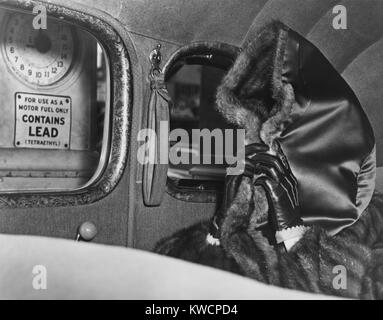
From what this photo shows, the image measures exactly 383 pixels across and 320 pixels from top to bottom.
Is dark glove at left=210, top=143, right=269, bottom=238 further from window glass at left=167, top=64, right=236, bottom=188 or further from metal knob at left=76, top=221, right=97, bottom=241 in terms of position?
metal knob at left=76, top=221, right=97, bottom=241

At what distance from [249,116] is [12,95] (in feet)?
2.46

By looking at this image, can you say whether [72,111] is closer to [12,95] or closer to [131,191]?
[12,95]

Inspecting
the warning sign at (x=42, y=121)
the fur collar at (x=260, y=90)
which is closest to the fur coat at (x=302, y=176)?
the fur collar at (x=260, y=90)

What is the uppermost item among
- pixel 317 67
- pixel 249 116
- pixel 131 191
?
pixel 317 67

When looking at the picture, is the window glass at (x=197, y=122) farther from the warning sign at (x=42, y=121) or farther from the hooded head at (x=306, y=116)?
the warning sign at (x=42, y=121)

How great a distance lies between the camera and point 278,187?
5.11 feet

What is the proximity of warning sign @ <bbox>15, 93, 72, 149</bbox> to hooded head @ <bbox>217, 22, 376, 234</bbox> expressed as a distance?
585 mm

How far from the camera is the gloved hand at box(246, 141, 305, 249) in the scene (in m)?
1.55

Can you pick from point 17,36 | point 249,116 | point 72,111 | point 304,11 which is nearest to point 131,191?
point 249,116

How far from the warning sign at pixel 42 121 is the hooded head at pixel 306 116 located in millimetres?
585

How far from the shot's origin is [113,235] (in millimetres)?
1479

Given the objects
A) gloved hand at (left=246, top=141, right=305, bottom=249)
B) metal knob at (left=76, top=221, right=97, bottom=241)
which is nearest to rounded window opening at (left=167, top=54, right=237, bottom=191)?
gloved hand at (left=246, top=141, right=305, bottom=249)

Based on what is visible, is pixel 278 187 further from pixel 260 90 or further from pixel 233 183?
pixel 260 90

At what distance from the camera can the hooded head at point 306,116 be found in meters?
1.59
